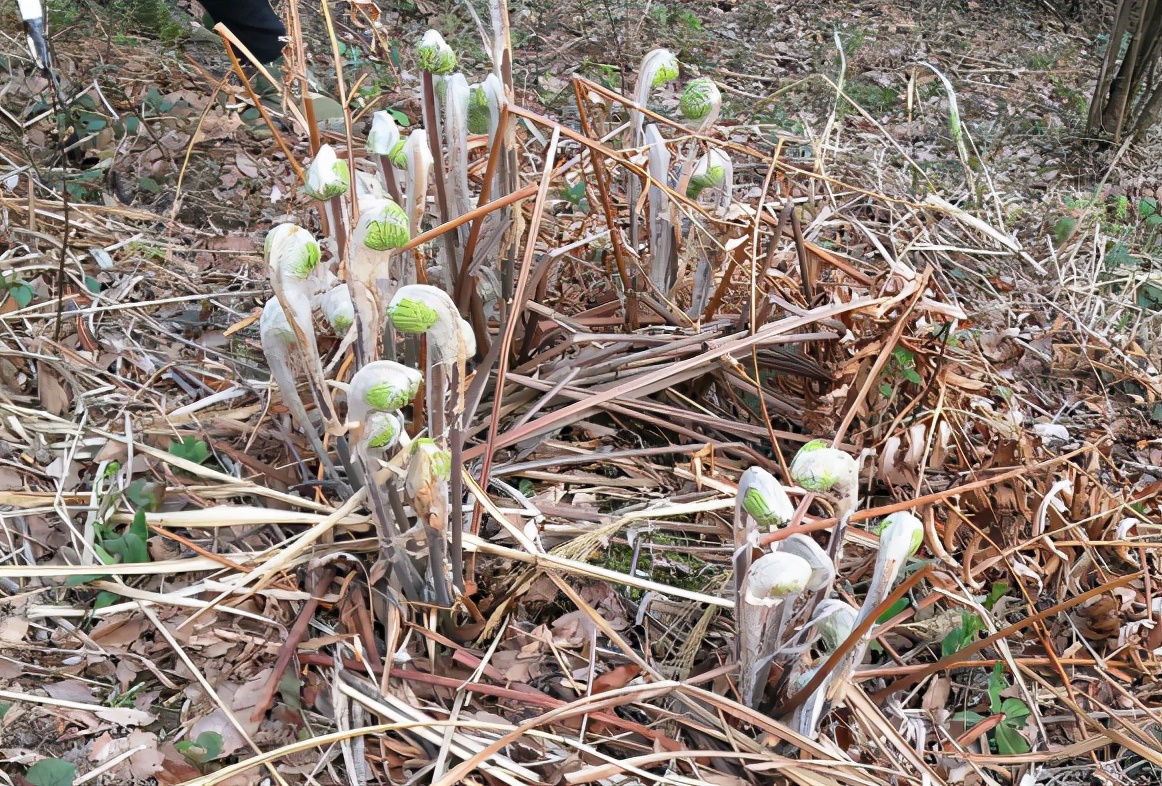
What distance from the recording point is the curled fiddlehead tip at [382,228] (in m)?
0.83

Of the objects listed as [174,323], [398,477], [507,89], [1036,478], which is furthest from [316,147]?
[1036,478]

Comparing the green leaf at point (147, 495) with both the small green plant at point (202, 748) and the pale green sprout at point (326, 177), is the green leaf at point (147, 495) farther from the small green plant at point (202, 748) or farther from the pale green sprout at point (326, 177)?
the pale green sprout at point (326, 177)

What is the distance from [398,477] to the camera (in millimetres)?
965

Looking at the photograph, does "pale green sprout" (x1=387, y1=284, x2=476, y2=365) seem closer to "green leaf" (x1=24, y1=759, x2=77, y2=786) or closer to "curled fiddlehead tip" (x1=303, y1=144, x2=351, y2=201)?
"curled fiddlehead tip" (x1=303, y1=144, x2=351, y2=201)

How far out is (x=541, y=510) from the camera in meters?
1.18

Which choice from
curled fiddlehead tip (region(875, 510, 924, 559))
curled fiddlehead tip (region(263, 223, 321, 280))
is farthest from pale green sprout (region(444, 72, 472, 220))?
curled fiddlehead tip (region(875, 510, 924, 559))

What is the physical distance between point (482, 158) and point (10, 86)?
3.95 feet

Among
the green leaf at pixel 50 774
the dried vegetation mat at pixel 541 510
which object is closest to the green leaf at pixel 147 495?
the dried vegetation mat at pixel 541 510

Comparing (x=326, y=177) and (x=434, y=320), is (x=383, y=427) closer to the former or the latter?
(x=434, y=320)

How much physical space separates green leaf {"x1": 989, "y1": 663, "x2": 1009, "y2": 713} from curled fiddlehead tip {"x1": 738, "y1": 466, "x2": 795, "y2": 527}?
49 cm

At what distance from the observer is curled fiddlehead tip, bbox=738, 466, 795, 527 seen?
78 centimetres

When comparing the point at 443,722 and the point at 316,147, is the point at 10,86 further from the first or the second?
the point at 443,722

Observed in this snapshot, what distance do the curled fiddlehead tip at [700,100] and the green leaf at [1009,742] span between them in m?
0.86

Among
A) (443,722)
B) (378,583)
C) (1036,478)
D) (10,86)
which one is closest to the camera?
(443,722)
